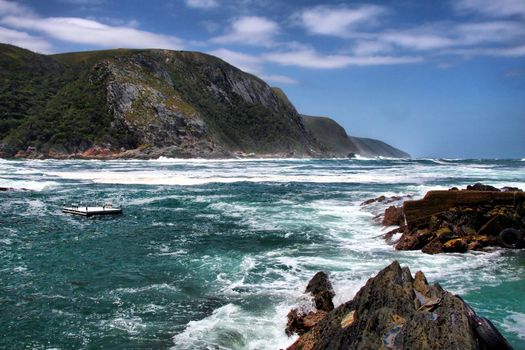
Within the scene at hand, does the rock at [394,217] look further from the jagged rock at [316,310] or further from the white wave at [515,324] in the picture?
the jagged rock at [316,310]

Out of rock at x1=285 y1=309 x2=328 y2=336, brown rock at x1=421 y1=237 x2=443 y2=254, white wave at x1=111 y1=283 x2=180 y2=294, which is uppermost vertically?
brown rock at x1=421 y1=237 x2=443 y2=254

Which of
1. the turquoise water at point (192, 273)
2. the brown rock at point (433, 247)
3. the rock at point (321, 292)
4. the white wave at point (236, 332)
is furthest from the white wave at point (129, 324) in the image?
the brown rock at point (433, 247)

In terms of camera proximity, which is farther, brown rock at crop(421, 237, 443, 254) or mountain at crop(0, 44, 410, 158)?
mountain at crop(0, 44, 410, 158)

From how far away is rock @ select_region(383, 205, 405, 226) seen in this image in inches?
922

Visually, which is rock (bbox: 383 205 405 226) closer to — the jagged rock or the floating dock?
the jagged rock

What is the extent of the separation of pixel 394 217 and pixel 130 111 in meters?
128

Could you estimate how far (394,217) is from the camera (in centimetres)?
2389

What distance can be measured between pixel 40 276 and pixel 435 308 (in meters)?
12.8

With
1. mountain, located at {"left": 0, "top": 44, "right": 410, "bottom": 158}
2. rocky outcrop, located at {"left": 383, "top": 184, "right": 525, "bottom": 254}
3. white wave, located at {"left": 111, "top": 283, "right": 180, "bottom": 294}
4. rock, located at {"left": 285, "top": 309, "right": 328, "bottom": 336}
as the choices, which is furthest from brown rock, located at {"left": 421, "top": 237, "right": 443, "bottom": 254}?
mountain, located at {"left": 0, "top": 44, "right": 410, "bottom": 158}

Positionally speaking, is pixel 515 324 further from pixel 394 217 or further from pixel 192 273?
pixel 394 217

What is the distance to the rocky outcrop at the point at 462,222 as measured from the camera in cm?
1858

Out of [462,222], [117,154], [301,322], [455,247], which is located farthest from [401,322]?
[117,154]

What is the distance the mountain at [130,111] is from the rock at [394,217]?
4302 inches

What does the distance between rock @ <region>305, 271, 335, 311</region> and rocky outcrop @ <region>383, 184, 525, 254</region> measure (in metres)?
7.46
